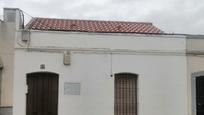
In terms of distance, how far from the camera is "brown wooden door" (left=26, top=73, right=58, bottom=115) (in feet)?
52.1

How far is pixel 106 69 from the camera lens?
16.2 m

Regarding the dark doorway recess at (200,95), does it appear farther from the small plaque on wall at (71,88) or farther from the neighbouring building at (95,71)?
the small plaque on wall at (71,88)

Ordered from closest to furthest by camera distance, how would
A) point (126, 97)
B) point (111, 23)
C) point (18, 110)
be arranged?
point (18, 110), point (126, 97), point (111, 23)

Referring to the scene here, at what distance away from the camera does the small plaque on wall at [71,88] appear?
52.2 feet

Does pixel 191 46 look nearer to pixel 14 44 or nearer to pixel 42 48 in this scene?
pixel 42 48

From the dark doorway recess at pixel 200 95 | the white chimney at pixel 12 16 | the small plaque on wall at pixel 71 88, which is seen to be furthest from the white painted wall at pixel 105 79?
the white chimney at pixel 12 16

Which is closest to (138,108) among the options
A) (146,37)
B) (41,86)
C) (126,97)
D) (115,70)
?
(126,97)

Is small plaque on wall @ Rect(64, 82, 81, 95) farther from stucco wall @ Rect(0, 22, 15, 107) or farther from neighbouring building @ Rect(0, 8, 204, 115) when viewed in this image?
stucco wall @ Rect(0, 22, 15, 107)

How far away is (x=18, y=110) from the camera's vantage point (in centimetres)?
1554

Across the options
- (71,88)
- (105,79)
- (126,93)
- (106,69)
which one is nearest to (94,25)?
(106,69)

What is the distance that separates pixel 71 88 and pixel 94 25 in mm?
4379

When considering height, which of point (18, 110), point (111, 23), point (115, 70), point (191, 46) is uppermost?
point (111, 23)

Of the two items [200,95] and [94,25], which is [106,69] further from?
[200,95]

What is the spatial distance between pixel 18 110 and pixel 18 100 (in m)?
0.38
